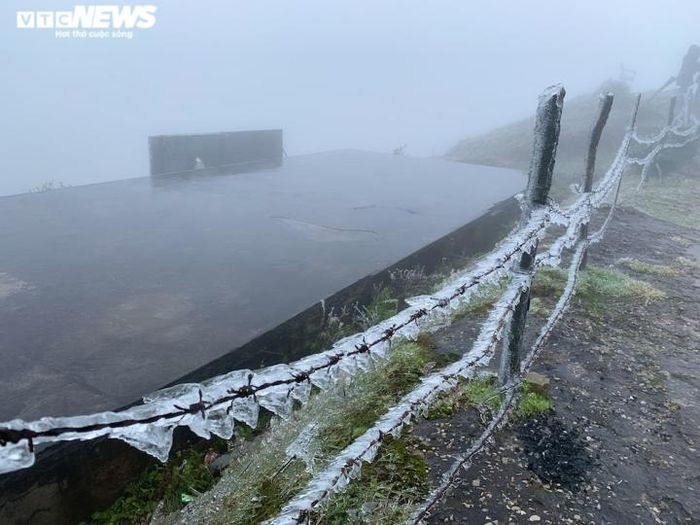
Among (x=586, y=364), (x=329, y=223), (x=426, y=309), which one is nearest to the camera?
(x=426, y=309)

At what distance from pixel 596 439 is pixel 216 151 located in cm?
809

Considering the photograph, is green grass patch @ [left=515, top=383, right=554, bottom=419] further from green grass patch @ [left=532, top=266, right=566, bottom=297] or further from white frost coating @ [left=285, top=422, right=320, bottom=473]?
green grass patch @ [left=532, top=266, right=566, bottom=297]

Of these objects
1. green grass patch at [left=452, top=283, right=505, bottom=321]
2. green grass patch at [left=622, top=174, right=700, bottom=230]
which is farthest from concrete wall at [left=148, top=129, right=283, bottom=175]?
green grass patch at [left=622, top=174, right=700, bottom=230]

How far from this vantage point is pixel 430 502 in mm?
2332

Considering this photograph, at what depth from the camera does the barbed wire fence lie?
104 centimetres

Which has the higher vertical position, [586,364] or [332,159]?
[332,159]

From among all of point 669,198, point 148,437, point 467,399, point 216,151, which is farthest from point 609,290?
point 669,198

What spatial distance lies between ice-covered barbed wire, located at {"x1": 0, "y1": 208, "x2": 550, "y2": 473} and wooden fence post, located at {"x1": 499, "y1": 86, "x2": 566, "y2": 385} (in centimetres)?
114

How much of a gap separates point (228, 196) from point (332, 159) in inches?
177

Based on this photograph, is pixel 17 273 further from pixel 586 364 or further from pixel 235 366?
pixel 586 364

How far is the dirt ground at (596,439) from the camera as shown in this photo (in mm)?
2535

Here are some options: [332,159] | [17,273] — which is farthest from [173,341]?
[332,159]

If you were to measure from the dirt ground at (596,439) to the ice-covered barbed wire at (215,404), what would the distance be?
126 centimetres

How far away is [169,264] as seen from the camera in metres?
4.62
